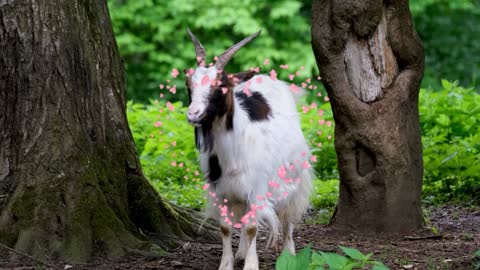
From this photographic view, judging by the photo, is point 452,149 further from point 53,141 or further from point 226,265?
point 53,141

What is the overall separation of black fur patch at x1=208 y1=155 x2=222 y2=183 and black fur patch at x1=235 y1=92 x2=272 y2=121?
1.37 ft

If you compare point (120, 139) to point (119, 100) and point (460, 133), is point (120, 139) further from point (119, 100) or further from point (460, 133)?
point (460, 133)

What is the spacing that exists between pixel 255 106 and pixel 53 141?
4.95 ft

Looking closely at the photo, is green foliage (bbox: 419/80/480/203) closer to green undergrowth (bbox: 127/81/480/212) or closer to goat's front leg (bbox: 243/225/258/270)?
green undergrowth (bbox: 127/81/480/212)

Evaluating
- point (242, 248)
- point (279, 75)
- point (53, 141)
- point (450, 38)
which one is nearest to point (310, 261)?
point (242, 248)

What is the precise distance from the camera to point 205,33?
22297mm

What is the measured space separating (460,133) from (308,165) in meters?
4.30

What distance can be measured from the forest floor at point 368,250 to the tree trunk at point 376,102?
290 millimetres

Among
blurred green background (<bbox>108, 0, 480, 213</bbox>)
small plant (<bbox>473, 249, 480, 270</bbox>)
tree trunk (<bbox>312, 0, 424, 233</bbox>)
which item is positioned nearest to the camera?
small plant (<bbox>473, 249, 480, 270</bbox>)

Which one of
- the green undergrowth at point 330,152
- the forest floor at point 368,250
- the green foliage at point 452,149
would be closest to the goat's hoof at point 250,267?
the forest floor at point 368,250

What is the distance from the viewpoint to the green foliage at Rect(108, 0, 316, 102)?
21.2 metres

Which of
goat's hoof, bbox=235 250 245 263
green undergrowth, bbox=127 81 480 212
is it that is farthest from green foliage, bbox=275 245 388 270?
green undergrowth, bbox=127 81 480 212

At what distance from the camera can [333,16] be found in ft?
25.0

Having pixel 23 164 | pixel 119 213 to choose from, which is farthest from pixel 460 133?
pixel 23 164
